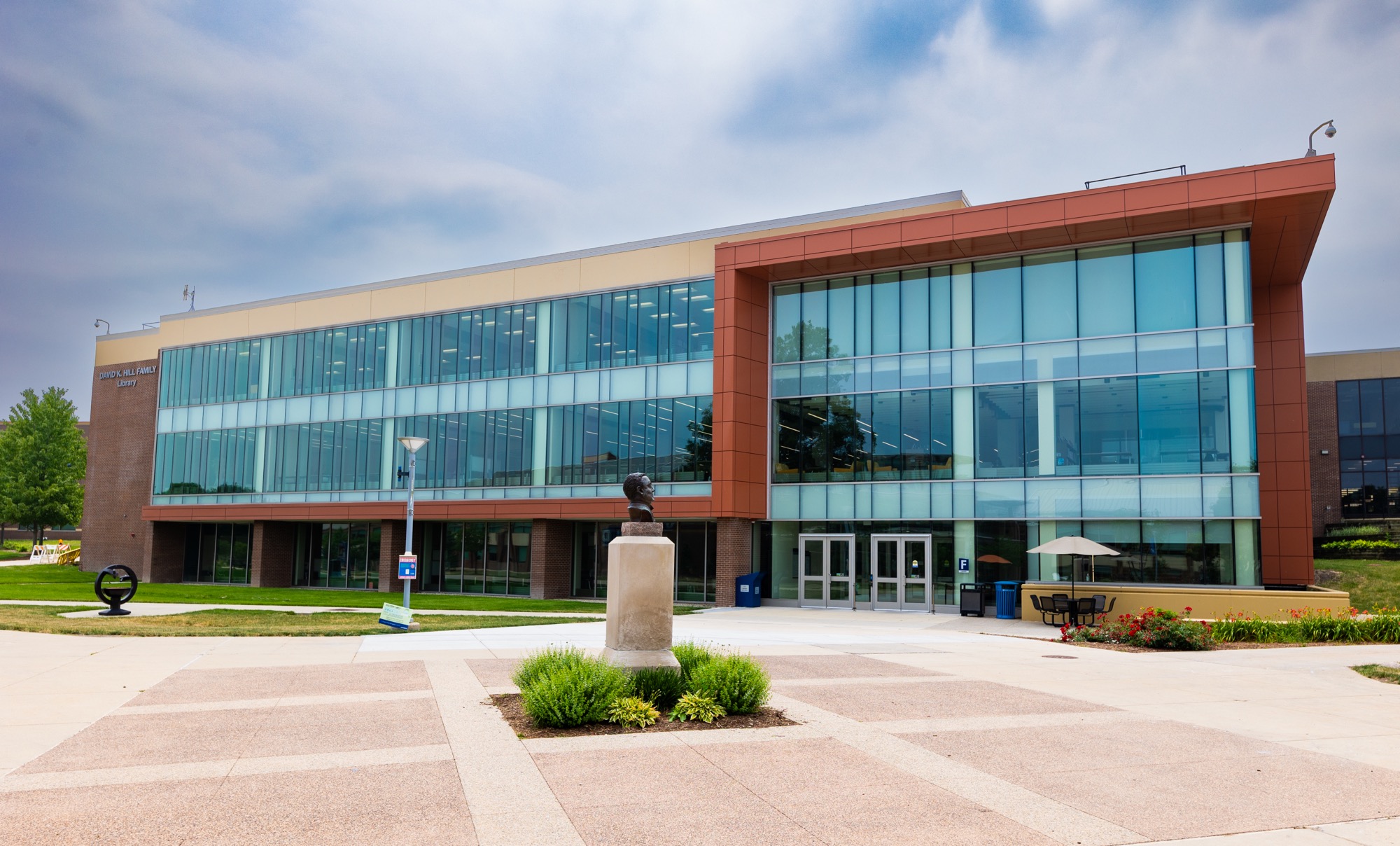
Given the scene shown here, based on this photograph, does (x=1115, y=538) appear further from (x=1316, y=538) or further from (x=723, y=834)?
(x=1316, y=538)

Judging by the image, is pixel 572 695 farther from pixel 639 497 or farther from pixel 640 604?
pixel 639 497

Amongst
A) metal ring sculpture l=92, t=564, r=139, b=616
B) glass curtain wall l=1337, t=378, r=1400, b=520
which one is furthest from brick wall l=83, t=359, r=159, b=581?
glass curtain wall l=1337, t=378, r=1400, b=520

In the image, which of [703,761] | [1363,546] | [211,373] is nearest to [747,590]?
[703,761]

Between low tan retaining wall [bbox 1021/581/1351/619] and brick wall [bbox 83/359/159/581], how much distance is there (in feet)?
127

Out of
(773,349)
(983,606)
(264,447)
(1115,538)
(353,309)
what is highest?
(353,309)

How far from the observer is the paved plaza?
6.58m

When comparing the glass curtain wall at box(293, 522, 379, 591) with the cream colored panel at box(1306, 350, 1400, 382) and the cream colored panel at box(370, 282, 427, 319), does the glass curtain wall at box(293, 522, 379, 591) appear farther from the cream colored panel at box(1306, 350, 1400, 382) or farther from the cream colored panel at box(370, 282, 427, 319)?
the cream colored panel at box(1306, 350, 1400, 382)

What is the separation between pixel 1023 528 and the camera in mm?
29047

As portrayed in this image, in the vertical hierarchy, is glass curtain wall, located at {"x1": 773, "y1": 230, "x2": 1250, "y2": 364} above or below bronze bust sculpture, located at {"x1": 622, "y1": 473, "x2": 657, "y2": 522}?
above

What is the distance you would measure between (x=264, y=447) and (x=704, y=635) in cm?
2883

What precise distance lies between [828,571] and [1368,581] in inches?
753

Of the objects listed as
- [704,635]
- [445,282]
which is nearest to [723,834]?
[704,635]

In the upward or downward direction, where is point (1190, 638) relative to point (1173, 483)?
downward

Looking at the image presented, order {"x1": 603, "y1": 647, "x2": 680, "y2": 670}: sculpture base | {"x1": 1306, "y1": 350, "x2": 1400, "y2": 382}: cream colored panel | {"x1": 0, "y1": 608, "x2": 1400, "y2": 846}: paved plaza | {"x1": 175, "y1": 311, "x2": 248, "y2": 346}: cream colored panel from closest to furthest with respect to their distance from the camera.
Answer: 1. {"x1": 0, "y1": 608, "x2": 1400, "y2": 846}: paved plaza
2. {"x1": 603, "y1": 647, "x2": 680, "y2": 670}: sculpture base
3. {"x1": 175, "y1": 311, "x2": 248, "y2": 346}: cream colored panel
4. {"x1": 1306, "y1": 350, "x2": 1400, "y2": 382}: cream colored panel
